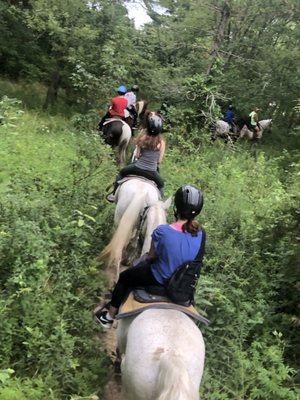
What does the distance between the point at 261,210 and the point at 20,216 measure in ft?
15.6

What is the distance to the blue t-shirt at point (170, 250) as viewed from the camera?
12.7ft

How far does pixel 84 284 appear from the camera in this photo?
5.46 m

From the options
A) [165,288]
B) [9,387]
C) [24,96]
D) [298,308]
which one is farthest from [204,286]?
[24,96]

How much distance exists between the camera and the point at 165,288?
12.8ft

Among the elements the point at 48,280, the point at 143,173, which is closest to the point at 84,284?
the point at 48,280

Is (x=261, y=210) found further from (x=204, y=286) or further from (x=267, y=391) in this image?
(x=267, y=391)

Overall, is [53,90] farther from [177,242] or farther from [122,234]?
[177,242]

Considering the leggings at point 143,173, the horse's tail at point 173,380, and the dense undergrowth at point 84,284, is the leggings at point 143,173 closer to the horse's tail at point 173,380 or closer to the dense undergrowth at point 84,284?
the dense undergrowth at point 84,284

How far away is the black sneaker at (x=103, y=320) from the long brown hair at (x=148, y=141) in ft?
9.72

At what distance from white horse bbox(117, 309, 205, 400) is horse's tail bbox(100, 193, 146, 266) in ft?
7.26

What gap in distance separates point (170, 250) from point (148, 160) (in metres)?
3.35

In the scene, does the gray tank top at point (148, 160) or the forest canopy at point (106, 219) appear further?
the gray tank top at point (148, 160)

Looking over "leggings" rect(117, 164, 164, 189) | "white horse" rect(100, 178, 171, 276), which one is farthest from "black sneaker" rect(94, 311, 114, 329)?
"leggings" rect(117, 164, 164, 189)

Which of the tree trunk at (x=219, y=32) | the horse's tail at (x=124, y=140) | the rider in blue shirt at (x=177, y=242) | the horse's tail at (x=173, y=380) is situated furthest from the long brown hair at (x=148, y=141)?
the tree trunk at (x=219, y=32)
